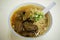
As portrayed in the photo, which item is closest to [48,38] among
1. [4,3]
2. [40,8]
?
[40,8]

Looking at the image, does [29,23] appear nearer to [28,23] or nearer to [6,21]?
[28,23]

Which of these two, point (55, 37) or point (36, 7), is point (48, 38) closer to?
point (55, 37)

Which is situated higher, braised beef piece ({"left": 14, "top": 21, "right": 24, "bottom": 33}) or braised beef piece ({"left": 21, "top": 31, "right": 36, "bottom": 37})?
braised beef piece ({"left": 14, "top": 21, "right": 24, "bottom": 33})

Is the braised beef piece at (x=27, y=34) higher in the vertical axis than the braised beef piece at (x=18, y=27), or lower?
lower

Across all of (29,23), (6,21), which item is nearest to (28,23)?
(29,23)

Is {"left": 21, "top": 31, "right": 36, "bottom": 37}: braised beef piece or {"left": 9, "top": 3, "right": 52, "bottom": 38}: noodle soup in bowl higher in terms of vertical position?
{"left": 9, "top": 3, "right": 52, "bottom": 38}: noodle soup in bowl

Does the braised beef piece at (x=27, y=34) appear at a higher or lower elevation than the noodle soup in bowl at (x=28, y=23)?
lower
